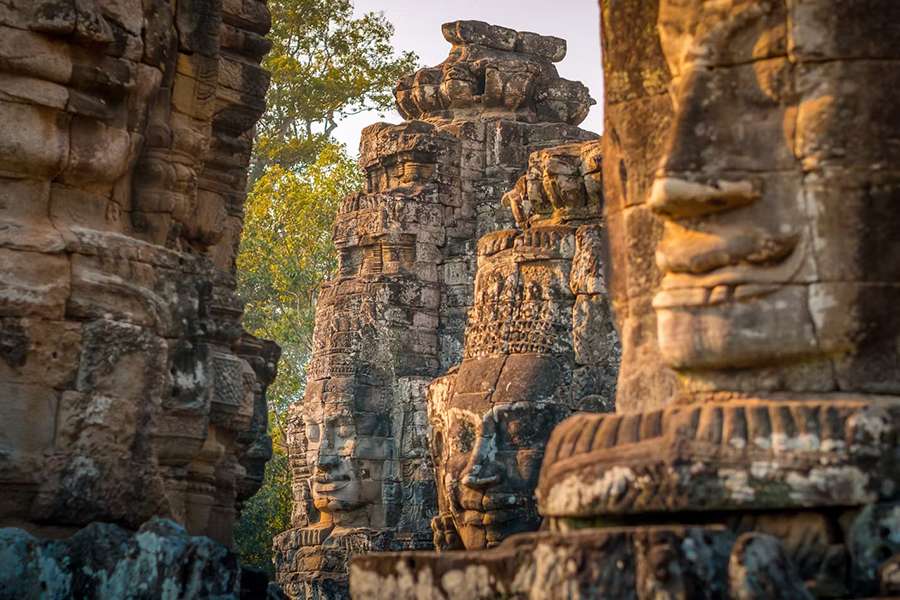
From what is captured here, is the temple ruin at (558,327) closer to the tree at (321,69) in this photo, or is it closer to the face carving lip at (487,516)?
the face carving lip at (487,516)

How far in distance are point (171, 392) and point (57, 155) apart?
3.89ft

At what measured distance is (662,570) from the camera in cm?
409

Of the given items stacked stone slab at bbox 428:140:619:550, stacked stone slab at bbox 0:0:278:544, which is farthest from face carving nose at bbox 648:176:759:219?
stacked stone slab at bbox 428:140:619:550

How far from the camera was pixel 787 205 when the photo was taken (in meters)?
4.64

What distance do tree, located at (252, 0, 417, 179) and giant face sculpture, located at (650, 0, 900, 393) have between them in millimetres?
28177

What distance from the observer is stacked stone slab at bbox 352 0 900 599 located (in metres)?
4.34

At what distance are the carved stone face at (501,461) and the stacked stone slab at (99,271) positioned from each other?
3392mm

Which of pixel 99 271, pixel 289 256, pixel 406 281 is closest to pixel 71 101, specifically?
pixel 99 271

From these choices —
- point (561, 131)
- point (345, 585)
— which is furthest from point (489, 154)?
point (345, 585)

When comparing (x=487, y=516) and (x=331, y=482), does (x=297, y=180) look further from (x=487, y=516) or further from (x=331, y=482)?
(x=487, y=516)

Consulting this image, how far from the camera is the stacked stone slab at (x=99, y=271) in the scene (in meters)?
6.67

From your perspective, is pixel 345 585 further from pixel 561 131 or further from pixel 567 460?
pixel 567 460

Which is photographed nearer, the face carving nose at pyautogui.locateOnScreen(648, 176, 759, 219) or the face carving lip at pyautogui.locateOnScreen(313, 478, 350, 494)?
the face carving nose at pyautogui.locateOnScreen(648, 176, 759, 219)

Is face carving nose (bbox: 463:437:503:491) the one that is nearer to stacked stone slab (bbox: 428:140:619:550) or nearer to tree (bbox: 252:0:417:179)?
stacked stone slab (bbox: 428:140:619:550)
